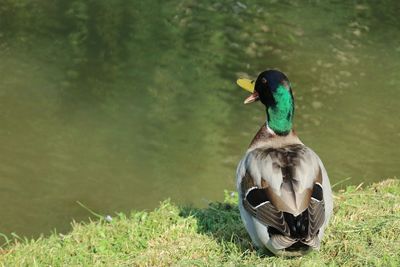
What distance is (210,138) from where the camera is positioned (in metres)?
11.2

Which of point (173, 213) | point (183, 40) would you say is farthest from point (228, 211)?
point (183, 40)

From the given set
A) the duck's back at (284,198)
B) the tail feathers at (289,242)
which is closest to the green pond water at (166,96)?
the duck's back at (284,198)

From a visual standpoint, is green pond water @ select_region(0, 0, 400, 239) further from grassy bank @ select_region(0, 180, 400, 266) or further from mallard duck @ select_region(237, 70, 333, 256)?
mallard duck @ select_region(237, 70, 333, 256)

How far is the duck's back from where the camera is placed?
16.0 feet

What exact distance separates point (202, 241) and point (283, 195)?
101cm

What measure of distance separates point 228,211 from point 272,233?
1.59m

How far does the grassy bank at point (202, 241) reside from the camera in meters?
5.28

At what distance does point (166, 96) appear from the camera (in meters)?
12.5

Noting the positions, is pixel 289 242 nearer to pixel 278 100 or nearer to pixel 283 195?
pixel 283 195

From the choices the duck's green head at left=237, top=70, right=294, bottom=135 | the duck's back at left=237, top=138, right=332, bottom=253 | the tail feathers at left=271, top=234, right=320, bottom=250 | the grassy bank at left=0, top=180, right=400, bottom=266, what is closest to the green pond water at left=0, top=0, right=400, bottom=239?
the grassy bank at left=0, top=180, right=400, bottom=266

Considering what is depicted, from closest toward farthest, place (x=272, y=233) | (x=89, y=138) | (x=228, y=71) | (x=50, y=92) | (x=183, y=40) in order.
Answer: (x=272, y=233), (x=89, y=138), (x=50, y=92), (x=228, y=71), (x=183, y=40)

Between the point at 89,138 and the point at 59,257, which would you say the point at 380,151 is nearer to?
the point at 89,138

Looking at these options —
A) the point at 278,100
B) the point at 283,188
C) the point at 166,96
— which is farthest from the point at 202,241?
the point at 166,96

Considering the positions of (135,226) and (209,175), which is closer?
(135,226)
